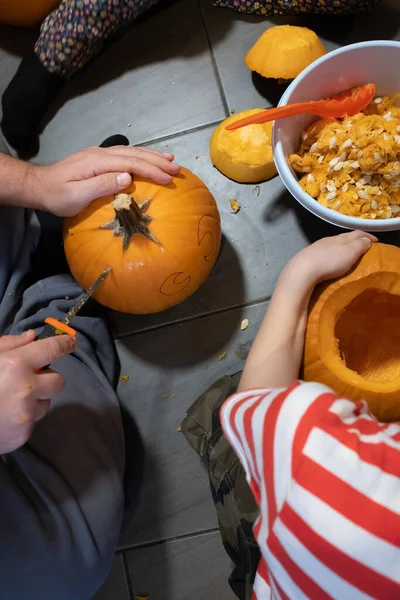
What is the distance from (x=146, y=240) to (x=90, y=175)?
12cm

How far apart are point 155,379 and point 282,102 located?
0.49 m

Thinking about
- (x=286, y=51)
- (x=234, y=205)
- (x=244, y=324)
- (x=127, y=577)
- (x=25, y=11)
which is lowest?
(x=127, y=577)

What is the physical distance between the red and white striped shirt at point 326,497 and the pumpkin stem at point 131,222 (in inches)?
11.6

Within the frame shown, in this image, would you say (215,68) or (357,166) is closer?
(357,166)

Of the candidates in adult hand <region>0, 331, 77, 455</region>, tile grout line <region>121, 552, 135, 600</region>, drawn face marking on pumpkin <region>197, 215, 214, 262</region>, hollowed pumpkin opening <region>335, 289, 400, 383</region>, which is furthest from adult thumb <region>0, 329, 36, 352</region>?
tile grout line <region>121, 552, 135, 600</region>

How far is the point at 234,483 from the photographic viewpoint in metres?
0.72

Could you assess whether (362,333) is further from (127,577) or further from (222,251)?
(127,577)

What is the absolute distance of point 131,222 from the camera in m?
0.64

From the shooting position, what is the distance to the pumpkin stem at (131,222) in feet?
2.03

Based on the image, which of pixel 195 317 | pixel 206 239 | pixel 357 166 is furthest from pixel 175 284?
pixel 357 166

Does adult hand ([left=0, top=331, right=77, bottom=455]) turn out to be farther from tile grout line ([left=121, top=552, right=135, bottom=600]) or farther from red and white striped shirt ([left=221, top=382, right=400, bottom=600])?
tile grout line ([left=121, top=552, right=135, bottom=600])

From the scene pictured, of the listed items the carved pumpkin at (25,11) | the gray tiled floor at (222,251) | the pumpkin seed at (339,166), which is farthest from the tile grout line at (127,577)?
the carved pumpkin at (25,11)

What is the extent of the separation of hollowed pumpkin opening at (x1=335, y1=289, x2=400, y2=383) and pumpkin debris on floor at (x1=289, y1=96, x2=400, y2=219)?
14 cm

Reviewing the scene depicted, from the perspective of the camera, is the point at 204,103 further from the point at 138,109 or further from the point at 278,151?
the point at 278,151
